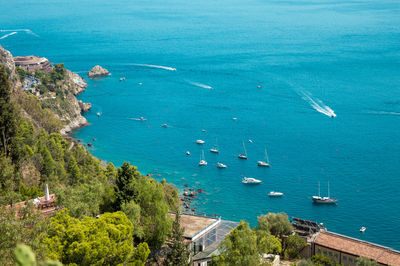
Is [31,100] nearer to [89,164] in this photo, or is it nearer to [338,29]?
[89,164]

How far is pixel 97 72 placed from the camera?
13188 cm

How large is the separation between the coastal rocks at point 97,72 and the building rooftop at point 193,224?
9944 cm

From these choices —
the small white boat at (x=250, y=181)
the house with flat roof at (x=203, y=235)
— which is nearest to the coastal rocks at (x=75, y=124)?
the small white boat at (x=250, y=181)

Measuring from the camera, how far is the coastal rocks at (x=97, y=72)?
430 ft

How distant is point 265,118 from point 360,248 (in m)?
54.7

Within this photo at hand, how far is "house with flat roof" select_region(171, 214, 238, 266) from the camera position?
31.7m

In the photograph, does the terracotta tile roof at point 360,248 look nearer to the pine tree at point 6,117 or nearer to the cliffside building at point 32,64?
the pine tree at point 6,117

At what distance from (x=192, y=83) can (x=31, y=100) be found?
4840 centimetres

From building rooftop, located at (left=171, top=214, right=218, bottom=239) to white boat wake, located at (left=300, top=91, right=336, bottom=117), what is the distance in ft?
207

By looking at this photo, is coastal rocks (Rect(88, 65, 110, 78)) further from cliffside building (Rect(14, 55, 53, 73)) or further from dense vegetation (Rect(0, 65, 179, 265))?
dense vegetation (Rect(0, 65, 179, 265))

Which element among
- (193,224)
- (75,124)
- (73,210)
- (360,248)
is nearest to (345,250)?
(360,248)

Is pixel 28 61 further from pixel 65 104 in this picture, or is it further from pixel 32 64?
pixel 65 104

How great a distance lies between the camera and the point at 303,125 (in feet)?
295

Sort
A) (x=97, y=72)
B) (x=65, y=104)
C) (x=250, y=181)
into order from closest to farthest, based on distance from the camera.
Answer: (x=250, y=181) < (x=65, y=104) < (x=97, y=72)
